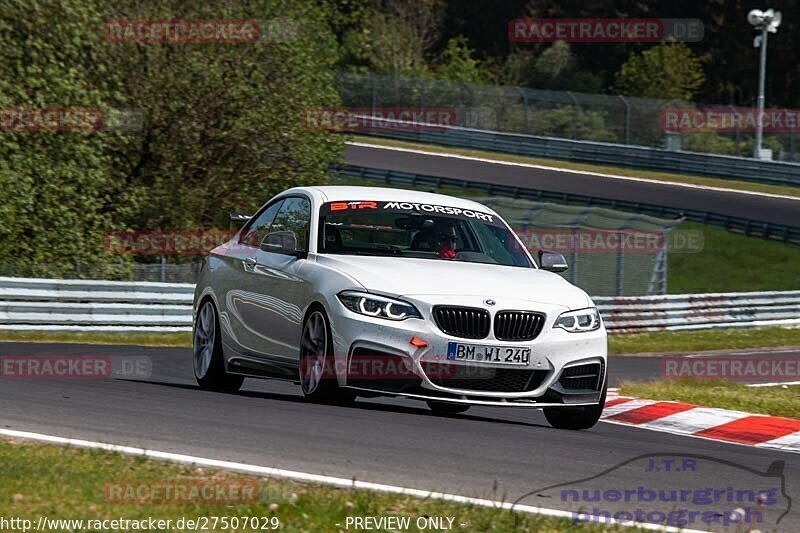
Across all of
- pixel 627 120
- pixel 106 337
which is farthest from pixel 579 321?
pixel 627 120

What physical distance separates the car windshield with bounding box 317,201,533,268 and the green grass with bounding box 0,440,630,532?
3593mm

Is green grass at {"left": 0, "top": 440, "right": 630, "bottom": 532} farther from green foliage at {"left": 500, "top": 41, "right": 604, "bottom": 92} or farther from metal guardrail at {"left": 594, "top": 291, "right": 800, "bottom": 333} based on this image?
green foliage at {"left": 500, "top": 41, "right": 604, "bottom": 92}

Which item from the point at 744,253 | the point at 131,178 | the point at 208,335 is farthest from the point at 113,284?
the point at 744,253

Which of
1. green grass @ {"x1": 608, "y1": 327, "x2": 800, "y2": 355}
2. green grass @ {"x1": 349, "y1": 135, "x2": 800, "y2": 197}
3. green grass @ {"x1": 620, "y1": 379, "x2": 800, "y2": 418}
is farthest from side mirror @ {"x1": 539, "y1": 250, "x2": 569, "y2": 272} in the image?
green grass @ {"x1": 349, "y1": 135, "x2": 800, "y2": 197}

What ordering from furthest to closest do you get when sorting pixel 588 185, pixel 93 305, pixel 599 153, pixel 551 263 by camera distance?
pixel 599 153 < pixel 588 185 < pixel 93 305 < pixel 551 263

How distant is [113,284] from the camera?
2300 centimetres

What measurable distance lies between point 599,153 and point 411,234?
4164 centimetres

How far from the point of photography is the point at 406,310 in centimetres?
883

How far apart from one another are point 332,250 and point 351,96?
48.1 meters

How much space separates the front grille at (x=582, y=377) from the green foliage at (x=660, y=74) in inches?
2448

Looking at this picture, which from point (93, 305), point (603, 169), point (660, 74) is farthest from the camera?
point (660, 74)

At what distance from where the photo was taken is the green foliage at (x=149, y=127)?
2583 cm

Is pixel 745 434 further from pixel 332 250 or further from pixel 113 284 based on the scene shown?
pixel 113 284

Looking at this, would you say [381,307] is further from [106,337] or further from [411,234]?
[106,337]
